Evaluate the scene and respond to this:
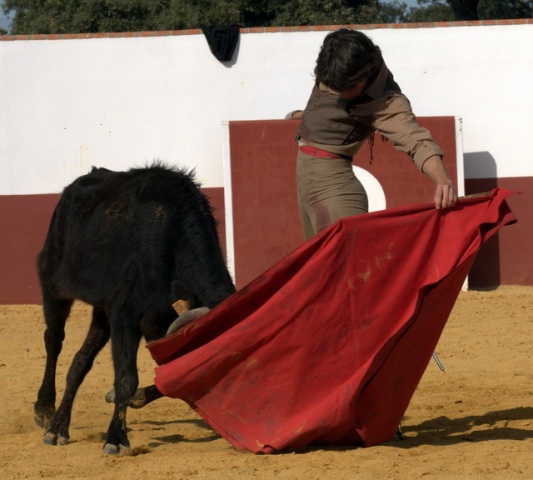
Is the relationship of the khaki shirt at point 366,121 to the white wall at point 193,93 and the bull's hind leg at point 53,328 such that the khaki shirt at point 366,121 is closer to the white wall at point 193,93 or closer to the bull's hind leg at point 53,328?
the bull's hind leg at point 53,328

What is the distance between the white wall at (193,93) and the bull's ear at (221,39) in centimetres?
11

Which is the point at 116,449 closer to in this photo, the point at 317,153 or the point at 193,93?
the point at 317,153

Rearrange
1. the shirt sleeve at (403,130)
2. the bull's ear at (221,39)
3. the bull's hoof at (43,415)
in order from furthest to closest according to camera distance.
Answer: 1. the bull's ear at (221,39)
2. the bull's hoof at (43,415)
3. the shirt sleeve at (403,130)

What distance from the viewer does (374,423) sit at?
14.7 feet

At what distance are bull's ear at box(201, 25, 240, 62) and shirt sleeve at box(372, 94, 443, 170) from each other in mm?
7536

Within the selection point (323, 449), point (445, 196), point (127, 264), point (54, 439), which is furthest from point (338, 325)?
point (54, 439)

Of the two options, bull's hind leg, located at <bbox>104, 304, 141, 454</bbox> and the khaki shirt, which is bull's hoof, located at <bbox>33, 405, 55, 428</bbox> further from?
the khaki shirt

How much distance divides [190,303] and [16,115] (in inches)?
307

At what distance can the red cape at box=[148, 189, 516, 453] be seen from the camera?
438cm

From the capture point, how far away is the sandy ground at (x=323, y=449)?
4.14m

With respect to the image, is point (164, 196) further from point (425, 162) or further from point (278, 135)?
point (278, 135)

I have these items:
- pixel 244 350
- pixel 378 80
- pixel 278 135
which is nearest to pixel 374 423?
pixel 244 350

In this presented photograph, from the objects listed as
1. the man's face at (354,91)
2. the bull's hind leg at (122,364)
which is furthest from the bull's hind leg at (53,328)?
the man's face at (354,91)

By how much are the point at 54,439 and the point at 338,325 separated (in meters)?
1.72
